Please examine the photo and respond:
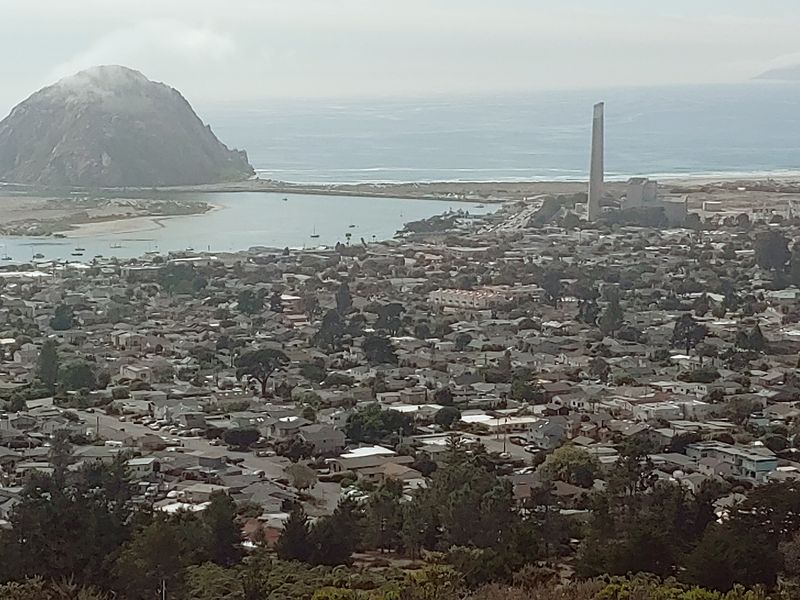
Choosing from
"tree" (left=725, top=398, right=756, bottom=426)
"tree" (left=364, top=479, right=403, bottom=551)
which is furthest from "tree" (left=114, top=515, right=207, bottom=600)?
"tree" (left=725, top=398, right=756, bottom=426)

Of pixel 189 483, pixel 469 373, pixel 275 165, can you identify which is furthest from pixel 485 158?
pixel 189 483

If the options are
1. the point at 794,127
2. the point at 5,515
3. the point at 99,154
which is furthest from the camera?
the point at 794,127

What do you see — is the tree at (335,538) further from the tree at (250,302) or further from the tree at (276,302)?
the tree at (276,302)

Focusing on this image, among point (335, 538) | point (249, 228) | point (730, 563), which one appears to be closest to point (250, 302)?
point (335, 538)

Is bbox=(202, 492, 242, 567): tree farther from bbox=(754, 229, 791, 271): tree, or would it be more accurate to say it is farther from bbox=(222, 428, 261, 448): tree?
bbox=(754, 229, 791, 271): tree

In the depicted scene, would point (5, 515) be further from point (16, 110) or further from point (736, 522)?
point (16, 110)

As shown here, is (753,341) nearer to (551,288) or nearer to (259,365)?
(551,288)
